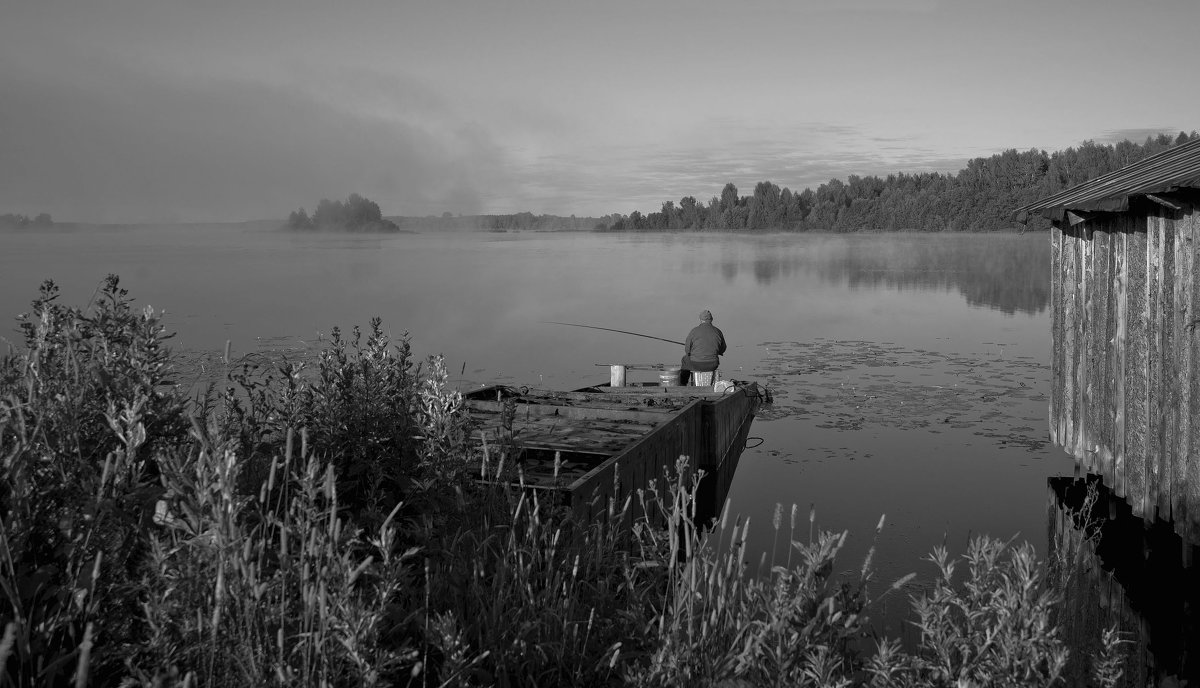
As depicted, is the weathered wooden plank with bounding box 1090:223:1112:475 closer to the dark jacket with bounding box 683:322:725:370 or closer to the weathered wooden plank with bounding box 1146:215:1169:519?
the weathered wooden plank with bounding box 1146:215:1169:519

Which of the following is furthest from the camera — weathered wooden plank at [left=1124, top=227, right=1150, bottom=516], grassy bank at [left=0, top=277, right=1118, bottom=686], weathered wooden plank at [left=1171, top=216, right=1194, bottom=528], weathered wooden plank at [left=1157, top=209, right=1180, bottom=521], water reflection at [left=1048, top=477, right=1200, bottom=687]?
weathered wooden plank at [left=1124, top=227, right=1150, bottom=516]

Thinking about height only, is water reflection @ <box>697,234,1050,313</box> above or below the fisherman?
above

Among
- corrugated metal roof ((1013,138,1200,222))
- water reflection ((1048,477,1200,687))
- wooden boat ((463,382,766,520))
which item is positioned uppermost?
corrugated metal roof ((1013,138,1200,222))

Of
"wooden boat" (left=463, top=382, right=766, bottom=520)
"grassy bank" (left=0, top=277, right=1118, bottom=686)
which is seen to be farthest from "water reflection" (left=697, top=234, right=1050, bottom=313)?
"grassy bank" (left=0, top=277, right=1118, bottom=686)

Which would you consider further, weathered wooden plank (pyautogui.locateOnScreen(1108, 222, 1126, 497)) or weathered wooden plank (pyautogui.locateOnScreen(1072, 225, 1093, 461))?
weathered wooden plank (pyautogui.locateOnScreen(1072, 225, 1093, 461))

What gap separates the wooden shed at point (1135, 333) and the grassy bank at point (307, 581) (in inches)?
186

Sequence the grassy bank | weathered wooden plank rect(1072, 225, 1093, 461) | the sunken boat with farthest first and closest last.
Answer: weathered wooden plank rect(1072, 225, 1093, 461)
the sunken boat
the grassy bank

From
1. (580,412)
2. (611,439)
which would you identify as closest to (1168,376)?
(611,439)

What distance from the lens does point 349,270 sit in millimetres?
55656

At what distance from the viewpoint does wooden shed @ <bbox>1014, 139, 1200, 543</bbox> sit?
6965 millimetres

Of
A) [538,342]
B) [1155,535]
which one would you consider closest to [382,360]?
[1155,535]

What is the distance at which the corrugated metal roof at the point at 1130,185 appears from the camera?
6637mm

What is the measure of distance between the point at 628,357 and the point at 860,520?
13.7 m

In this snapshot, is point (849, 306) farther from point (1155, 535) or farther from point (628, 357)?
point (1155, 535)
